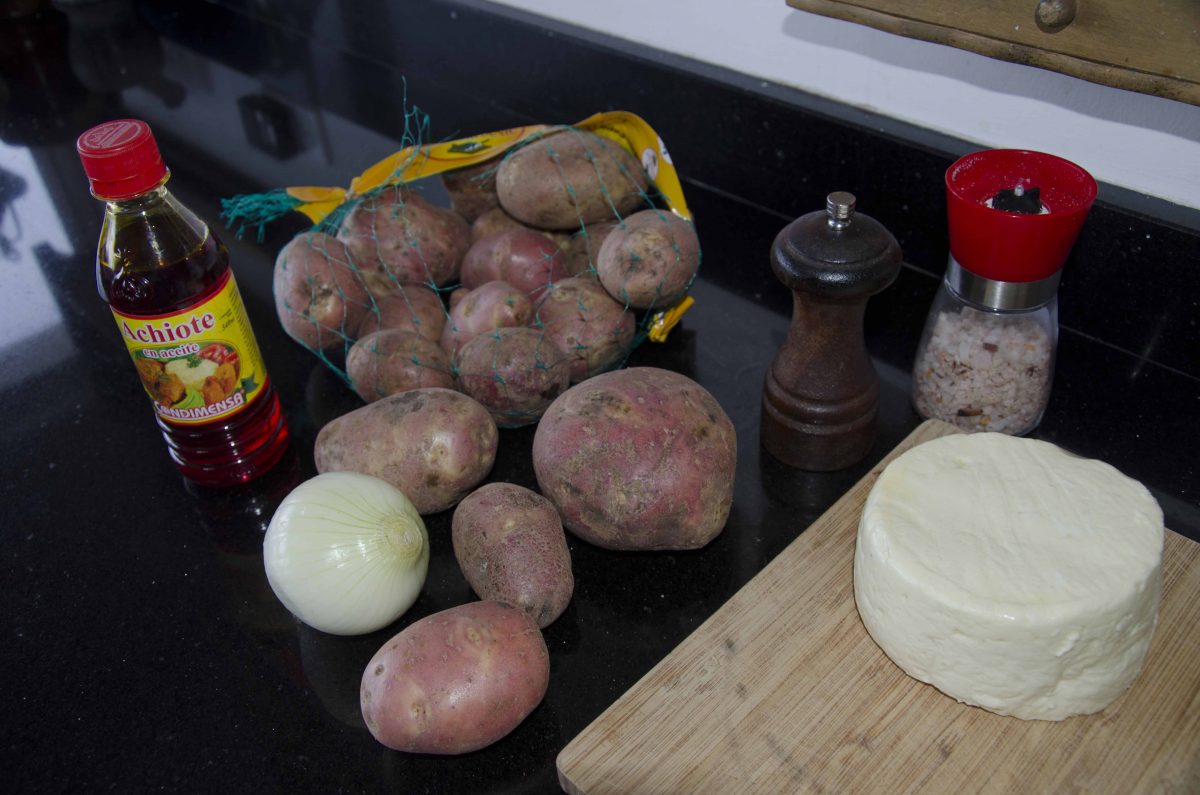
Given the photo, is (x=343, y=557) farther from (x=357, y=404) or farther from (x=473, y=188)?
(x=473, y=188)

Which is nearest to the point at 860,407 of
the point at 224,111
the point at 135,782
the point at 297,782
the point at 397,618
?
the point at 397,618

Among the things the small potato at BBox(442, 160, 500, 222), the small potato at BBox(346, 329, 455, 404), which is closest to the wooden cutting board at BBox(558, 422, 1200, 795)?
the small potato at BBox(346, 329, 455, 404)

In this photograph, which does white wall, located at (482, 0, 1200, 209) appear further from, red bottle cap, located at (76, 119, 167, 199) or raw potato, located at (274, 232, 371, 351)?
red bottle cap, located at (76, 119, 167, 199)

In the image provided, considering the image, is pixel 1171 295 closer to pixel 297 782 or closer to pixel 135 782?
pixel 297 782

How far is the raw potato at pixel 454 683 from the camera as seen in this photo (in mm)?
768

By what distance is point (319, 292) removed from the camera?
1166 millimetres

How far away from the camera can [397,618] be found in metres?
0.91

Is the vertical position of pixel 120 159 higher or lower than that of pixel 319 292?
higher

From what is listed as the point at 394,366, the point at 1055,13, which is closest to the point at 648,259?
the point at 394,366

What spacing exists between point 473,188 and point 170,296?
49 centimetres

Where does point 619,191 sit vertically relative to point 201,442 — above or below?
above

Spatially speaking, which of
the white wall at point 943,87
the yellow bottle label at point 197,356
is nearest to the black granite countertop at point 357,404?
the white wall at point 943,87

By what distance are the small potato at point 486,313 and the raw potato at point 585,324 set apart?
3 centimetres

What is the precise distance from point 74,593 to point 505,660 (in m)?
0.49
